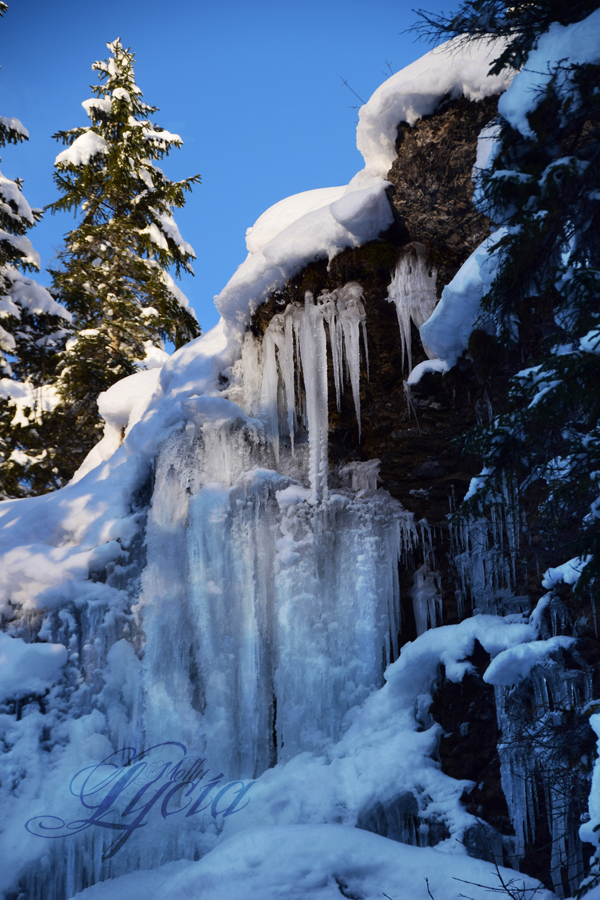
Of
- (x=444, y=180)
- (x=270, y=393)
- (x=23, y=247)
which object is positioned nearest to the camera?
(x=444, y=180)

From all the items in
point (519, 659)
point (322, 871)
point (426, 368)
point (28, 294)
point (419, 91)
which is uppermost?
point (28, 294)

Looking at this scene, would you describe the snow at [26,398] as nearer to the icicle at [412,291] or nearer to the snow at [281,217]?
the snow at [281,217]

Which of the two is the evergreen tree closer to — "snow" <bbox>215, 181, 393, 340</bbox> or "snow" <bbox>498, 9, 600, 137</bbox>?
"snow" <bbox>498, 9, 600, 137</bbox>

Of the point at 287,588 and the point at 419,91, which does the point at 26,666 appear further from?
the point at 419,91

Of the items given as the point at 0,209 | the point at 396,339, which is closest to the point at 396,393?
the point at 396,339

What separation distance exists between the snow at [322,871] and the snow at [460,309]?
16.2ft

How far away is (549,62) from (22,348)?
1243 cm

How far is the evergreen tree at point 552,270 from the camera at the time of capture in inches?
169

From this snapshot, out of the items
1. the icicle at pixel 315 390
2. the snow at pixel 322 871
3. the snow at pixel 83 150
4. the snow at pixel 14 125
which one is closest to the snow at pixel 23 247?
the snow at pixel 83 150

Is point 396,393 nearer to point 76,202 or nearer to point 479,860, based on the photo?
point 479,860

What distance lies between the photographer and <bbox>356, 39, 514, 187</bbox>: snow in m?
7.40

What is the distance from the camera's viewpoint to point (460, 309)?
6801 mm

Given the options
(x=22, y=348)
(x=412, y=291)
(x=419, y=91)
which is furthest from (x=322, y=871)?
(x=22, y=348)

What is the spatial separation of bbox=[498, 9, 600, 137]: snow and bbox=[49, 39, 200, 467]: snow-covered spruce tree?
9.79m
